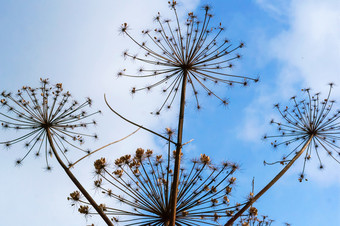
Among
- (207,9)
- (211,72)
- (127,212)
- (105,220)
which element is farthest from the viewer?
(207,9)

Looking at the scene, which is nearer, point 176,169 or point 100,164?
point 176,169

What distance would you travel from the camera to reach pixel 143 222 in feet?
30.8

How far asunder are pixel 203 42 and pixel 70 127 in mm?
5092

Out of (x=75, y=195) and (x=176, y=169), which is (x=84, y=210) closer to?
(x=75, y=195)

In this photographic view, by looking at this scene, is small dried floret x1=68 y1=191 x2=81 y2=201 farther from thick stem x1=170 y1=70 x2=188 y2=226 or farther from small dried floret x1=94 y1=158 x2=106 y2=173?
thick stem x1=170 y1=70 x2=188 y2=226

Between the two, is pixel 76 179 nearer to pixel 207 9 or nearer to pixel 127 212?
pixel 127 212

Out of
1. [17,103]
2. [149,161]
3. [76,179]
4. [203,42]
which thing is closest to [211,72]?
[203,42]

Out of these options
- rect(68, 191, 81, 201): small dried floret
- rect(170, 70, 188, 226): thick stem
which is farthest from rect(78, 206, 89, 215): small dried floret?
rect(170, 70, 188, 226): thick stem

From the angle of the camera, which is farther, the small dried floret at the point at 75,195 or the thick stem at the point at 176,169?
the small dried floret at the point at 75,195

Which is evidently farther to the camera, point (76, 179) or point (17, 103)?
point (17, 103)

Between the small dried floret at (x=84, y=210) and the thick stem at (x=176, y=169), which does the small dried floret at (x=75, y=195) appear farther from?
the thick stem at (x=176, y=169)

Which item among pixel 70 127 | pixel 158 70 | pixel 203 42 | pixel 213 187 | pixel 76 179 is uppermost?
pixel 203 42

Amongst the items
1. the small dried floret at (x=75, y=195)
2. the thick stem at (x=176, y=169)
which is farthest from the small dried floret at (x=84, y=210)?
the thick stem at (x=176, y=169)

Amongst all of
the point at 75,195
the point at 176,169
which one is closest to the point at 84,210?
the point at 75,195
